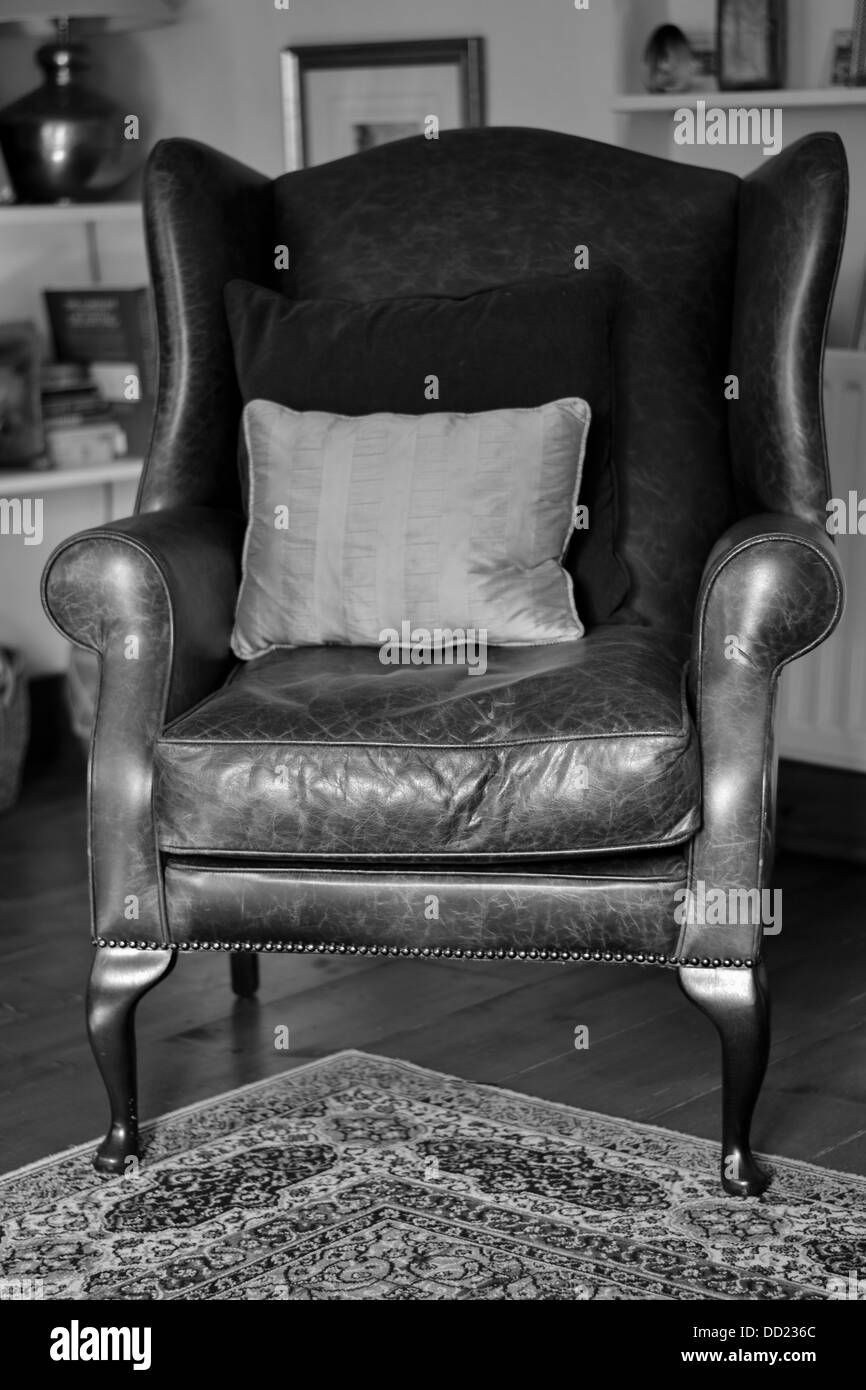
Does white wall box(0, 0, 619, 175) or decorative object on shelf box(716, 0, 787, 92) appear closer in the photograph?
decorative object on shelf box(716, 0, 787, 92)

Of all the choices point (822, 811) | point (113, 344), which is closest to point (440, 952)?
point (822, 811)

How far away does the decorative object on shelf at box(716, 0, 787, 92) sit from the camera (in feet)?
9.89

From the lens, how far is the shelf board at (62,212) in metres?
3.51

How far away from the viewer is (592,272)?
2.32 metres

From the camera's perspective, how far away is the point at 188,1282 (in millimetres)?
1716

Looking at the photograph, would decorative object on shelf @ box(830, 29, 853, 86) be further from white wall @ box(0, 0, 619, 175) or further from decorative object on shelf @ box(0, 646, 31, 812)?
decorative object on shelf @ box(0, 646, 31, 812)

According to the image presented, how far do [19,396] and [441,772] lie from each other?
80.1 inches

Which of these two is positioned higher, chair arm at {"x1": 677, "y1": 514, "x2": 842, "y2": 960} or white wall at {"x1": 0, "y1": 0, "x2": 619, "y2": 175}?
white wall at {"x1": 0, "y1": 0, "x2": 619, "y2": 175}

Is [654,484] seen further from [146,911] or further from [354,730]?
[146,911]

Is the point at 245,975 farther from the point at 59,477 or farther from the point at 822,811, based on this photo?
the point at 59,477

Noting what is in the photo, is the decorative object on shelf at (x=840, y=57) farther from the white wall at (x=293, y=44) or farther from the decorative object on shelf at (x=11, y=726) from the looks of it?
the decorative object on shelf at (x=11, y=726)

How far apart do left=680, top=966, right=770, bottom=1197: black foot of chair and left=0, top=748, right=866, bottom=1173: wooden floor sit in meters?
0.16

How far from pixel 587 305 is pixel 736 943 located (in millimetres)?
867

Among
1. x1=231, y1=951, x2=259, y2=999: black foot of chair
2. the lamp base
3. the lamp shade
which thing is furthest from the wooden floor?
the lamp shade
